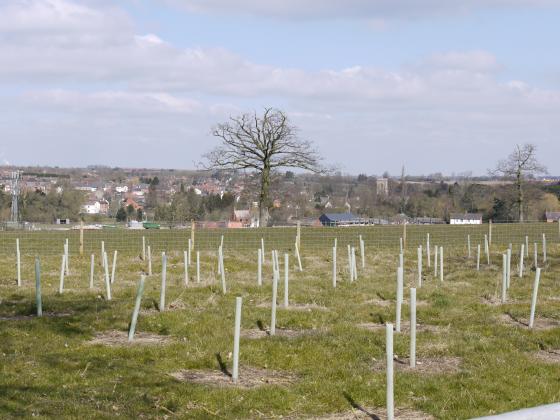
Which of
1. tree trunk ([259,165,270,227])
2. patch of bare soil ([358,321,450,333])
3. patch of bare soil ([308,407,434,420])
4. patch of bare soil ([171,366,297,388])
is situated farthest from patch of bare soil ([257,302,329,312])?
tree trunk ([259,165,270,227])

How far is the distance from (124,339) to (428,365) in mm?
5248

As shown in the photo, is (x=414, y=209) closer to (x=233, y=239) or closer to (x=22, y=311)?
(x=233, y=239)

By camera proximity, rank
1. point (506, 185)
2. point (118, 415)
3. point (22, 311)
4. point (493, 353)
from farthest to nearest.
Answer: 1. point (506, 185)
2. point (22, 311)
3. point (493, 353)
4. point (118, 415)

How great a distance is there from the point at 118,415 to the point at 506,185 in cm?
6088

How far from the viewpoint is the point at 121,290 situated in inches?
769

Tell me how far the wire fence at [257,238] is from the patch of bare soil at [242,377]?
20.5 meters

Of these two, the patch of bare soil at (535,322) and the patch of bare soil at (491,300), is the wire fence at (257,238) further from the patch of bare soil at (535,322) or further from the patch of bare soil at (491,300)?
the patch of bare soil at (535,322)

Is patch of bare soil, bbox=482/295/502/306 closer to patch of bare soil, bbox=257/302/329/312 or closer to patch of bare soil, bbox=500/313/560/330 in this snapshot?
patch of bare soil, bbox=500/313/560/330

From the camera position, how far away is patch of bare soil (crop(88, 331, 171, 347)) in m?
13.5

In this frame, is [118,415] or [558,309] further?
[558,309]

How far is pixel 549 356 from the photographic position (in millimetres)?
12844

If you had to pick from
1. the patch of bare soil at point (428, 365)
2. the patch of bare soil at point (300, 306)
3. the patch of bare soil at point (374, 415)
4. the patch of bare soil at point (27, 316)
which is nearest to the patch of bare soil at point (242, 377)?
the patch of bare soil at point (428, 365)

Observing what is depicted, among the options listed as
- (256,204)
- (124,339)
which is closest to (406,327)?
(124,339)

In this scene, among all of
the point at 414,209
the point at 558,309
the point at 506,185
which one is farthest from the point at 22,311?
the point at 414,209
